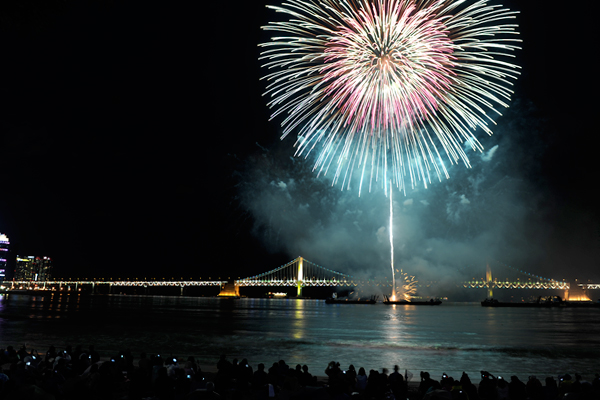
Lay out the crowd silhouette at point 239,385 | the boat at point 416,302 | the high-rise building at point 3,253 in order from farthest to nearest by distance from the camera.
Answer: the high-rise building at point 3,253 < the boat at point 416,302 < the crowd silhouette at point 239,385

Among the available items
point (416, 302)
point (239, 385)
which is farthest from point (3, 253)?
point (239, 385)

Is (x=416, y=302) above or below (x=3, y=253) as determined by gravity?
below

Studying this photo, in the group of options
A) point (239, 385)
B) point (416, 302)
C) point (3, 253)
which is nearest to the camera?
point (239, 385)

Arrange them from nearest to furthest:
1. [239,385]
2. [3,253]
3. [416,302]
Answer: [239,385] < [416,302] < [3,253]

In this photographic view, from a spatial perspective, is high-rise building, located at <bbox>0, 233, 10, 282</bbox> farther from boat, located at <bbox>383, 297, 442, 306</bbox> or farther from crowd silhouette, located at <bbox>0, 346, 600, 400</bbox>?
crowd silhouette, located at <bbox>0, 346, 600, 400</bbox>

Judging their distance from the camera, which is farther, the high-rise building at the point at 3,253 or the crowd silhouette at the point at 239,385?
the high-rise building at the point at 3,253

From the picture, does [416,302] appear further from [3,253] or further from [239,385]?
[3,253]

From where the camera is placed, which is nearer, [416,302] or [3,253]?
[416,302]

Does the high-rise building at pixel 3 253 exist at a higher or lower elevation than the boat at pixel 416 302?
higher

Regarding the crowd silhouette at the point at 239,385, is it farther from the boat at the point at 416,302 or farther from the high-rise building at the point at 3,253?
the high-rise building at the point at 3,253

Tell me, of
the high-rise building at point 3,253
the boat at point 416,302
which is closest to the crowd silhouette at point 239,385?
the boat at point 416,302

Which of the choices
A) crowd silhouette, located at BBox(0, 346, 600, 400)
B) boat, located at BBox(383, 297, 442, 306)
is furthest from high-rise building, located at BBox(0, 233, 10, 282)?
crowd silhouette, located at BBox(0, 346, 600, 400)

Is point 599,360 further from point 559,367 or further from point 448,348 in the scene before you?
point 448,348

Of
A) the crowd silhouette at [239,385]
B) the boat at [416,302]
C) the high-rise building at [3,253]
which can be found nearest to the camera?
the crowd silhouette at [239,385]
